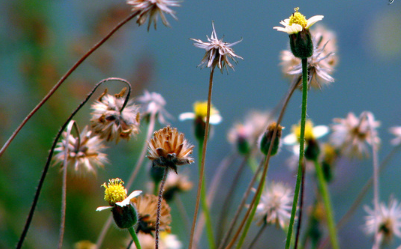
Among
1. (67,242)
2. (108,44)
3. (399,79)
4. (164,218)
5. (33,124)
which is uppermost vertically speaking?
(399,79)

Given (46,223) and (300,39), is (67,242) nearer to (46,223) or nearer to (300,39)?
(46,223)

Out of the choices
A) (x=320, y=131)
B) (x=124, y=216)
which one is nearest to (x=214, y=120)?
(x=320, y=131)

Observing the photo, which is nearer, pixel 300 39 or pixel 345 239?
pixel 300 39

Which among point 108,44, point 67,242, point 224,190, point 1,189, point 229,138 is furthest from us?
point 224,190

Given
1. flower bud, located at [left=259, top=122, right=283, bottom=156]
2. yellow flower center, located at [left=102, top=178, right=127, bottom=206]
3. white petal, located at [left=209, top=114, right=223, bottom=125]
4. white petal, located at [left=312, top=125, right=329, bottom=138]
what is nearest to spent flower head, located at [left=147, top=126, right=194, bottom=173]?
yellow flower center, located at [left=102, top=178, right=127, bottom=206]

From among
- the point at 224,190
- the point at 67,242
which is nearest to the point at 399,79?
the point at 224,190

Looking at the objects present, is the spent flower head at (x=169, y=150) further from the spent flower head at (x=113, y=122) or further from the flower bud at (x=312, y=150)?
the flower bud at (x=312, y=150)

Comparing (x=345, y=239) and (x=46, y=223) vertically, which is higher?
(x=345, y=239)
